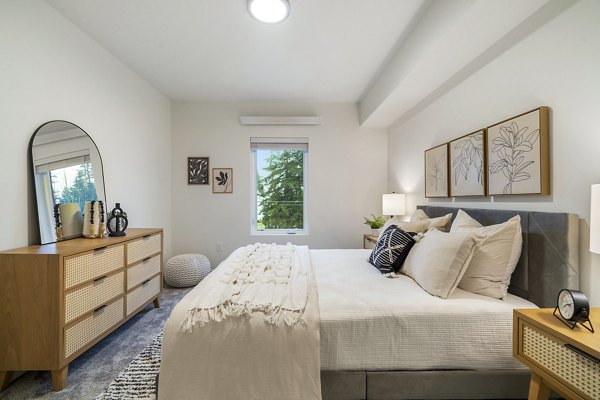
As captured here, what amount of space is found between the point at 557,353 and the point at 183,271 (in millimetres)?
3428

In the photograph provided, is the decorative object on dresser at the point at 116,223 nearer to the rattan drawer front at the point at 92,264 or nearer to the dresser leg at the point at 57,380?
the rattan drawer front at the point at 92,264

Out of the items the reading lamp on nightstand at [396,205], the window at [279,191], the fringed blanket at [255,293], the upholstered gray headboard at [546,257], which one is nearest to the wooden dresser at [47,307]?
the fringed blanket at [255,293]

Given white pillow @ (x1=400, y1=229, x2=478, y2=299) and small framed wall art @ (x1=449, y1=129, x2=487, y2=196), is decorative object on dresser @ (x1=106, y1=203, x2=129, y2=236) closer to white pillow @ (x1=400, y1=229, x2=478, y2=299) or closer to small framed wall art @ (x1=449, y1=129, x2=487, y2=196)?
white pillow @ (x1=400, y1=229, x2=478, y2=299)

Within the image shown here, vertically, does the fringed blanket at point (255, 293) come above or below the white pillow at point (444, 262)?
below

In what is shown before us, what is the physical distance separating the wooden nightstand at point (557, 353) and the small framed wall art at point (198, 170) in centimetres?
373

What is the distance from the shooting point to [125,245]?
2242 millimetres

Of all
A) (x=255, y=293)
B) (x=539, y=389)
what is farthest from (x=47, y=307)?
(x=539, y=389)

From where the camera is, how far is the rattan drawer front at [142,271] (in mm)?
2299

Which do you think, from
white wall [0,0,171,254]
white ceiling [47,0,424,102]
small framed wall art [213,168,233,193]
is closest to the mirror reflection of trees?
white wall [0,0,171,254]

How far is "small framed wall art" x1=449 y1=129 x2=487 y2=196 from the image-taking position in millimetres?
2012

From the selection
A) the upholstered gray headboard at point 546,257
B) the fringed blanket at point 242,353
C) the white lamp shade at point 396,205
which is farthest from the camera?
the white lamp shade at point 396,205

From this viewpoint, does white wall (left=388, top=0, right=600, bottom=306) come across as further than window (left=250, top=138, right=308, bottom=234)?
No

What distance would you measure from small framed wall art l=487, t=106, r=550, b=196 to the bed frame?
23 centimetres

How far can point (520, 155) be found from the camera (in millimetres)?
1670
